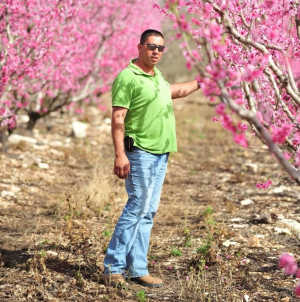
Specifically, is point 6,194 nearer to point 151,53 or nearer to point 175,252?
point 175,252

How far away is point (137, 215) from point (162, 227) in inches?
85.2

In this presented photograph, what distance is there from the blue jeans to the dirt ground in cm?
23

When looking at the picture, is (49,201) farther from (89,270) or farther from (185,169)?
(185,169)

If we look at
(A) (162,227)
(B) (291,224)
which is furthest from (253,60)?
(A) (162,227)

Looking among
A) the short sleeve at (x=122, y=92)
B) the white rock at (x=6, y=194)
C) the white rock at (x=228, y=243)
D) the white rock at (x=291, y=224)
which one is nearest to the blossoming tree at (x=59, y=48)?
the white rock at (x=6, y=194)

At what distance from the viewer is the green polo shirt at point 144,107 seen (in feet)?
14.2

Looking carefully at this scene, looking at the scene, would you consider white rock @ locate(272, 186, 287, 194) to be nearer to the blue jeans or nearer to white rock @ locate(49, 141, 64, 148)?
the blue jeans

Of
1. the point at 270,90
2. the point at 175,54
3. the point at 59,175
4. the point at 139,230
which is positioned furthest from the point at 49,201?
the point at 175,54

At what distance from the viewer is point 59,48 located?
10.5 meters

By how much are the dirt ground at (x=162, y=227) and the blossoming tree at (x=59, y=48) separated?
1.39m

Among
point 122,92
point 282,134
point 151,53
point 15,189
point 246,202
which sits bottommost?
point 15,189

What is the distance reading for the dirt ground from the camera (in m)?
4.62

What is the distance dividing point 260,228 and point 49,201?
3.18m

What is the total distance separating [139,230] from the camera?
468 centimetres
